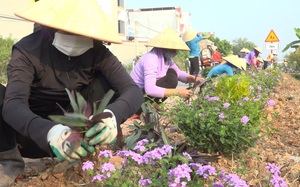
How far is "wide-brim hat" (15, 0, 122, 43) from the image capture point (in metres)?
1.89

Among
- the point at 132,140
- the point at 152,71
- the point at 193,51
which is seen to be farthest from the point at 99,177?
the point at 193,51

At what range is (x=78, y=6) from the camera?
1973 mm

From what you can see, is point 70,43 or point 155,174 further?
point 70,43

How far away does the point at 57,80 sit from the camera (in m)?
2.16

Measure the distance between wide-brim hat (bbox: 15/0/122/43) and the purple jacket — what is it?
5.36ft

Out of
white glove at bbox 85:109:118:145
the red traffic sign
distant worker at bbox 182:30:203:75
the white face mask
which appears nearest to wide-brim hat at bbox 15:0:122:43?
the white face mask

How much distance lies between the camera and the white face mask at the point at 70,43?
6.54 feet

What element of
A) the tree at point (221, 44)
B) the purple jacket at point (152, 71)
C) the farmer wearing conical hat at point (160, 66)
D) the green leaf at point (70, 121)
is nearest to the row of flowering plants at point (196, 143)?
the green leaf at point (70, 121)

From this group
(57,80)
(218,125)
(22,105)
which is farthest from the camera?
(218,125)

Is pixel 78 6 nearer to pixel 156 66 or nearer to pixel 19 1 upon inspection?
pixel 156 66

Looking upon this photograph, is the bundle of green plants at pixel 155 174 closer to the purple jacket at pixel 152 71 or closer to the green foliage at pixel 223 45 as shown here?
the purple jacket at pixel 152 71

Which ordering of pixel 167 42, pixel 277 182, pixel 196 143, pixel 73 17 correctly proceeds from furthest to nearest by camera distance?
pixel 167 42 < pixel 196 143 < pixel 73 17 < pixel 277 182

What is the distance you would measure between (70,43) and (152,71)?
1.78 metres

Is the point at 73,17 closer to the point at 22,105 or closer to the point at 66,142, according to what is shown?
the point at 22,105
